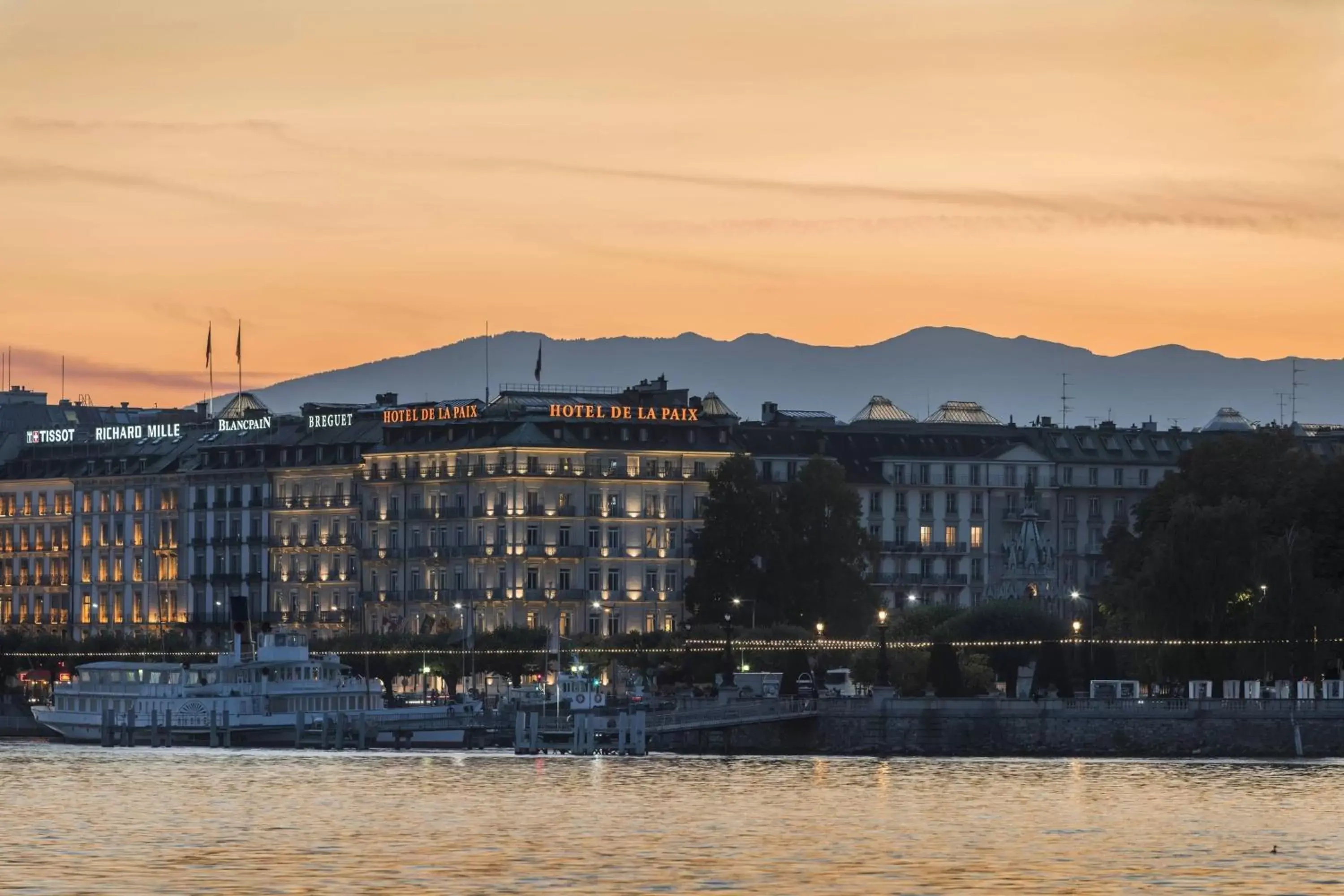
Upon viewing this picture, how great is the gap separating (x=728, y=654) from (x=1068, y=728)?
35099mm

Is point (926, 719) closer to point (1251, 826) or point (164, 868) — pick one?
point (1251, 826)

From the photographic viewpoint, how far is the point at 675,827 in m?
107

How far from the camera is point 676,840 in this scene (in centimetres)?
10081

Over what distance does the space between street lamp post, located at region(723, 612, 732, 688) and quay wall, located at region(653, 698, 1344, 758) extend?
11.5 m

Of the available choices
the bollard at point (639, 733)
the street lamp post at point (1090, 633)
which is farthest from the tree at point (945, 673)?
the bollard at point (639, 733)

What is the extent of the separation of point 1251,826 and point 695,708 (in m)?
56.8

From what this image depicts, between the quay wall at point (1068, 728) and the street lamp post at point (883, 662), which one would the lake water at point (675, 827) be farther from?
the street lamp post at point (883, 662)

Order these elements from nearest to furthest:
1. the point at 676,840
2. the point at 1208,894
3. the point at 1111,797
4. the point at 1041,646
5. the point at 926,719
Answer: the point at 1208,894 → the point at 676,840 → the point at 1111,797 → the point at 926,719 → the point at 1041,646

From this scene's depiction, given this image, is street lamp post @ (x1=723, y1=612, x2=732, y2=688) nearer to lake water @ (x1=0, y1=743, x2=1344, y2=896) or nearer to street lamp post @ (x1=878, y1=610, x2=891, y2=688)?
street lamp post @ (x1=878, y1=610, x2=891, y2=688)

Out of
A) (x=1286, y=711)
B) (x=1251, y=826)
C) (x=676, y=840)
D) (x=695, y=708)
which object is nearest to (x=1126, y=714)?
(x=1286, y=711)

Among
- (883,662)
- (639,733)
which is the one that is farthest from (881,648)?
(639,733)

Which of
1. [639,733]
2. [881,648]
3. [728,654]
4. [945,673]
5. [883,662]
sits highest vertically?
[728,654]

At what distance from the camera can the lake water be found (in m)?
88.4

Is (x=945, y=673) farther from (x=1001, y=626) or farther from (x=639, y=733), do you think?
(x=1001, y=626)
